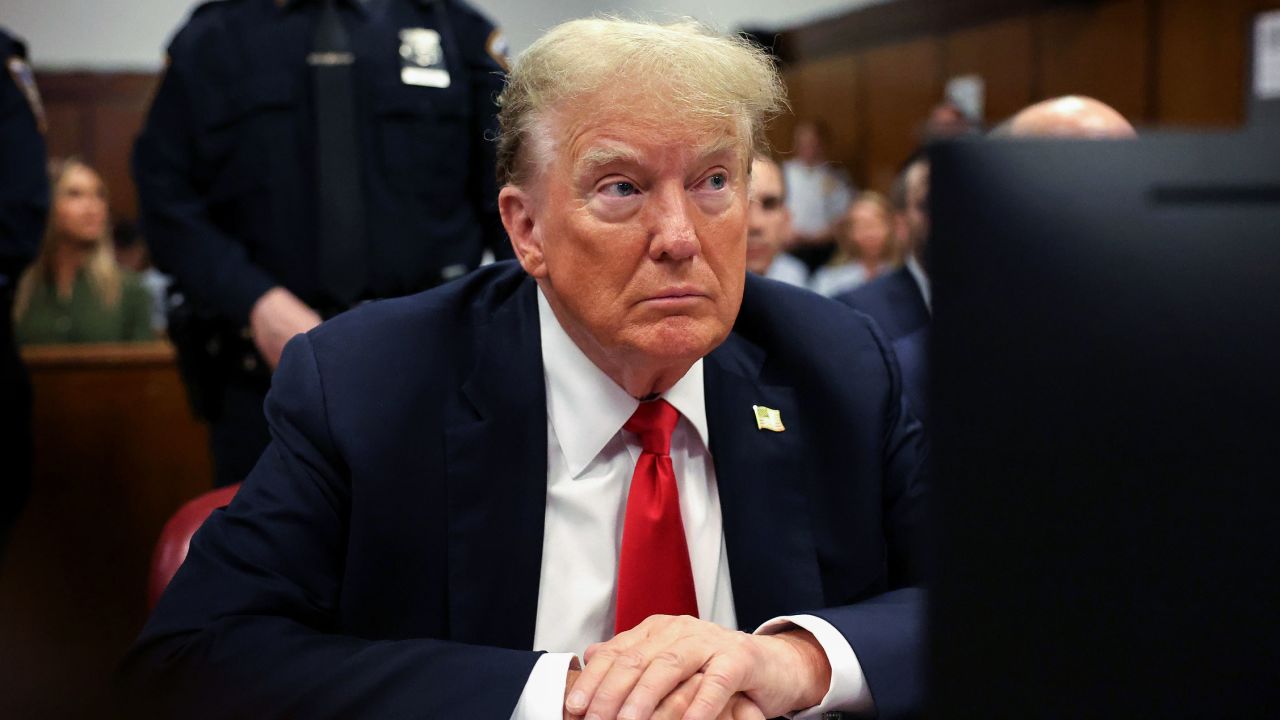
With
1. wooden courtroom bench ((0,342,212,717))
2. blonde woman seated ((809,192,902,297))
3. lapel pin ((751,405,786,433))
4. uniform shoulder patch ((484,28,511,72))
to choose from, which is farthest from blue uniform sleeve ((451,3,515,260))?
blonde woman seated ((809,192,902,297))

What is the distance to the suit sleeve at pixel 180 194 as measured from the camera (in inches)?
93.3

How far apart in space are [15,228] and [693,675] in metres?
2.23

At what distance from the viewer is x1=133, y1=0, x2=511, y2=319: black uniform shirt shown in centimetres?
240

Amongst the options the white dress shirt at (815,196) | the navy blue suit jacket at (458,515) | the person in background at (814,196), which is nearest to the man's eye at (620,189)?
the navy blue suit jacket at (458,515)

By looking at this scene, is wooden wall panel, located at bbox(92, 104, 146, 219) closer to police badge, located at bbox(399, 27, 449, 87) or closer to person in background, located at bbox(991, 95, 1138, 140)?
police badge, located at bbox(399, 27, 449, 87)

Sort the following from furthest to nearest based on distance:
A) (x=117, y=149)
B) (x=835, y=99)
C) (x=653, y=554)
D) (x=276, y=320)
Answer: (x=117, y=149) → (x=835, y=99) → (x=276, y=320) → (x=653, y=554)

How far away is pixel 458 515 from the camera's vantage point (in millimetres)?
1356

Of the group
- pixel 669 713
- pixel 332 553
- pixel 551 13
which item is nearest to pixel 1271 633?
pixel 669 713

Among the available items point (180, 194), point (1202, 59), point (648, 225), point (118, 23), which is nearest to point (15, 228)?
point (180, 194)

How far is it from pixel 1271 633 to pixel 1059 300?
0.63 feet

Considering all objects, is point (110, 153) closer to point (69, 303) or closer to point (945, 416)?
point (69, 303)

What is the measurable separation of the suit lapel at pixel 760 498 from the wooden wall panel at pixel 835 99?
7569mm

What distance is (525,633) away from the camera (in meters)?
1.35

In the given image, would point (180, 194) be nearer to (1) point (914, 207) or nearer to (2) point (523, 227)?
(2) point (523, 227)
